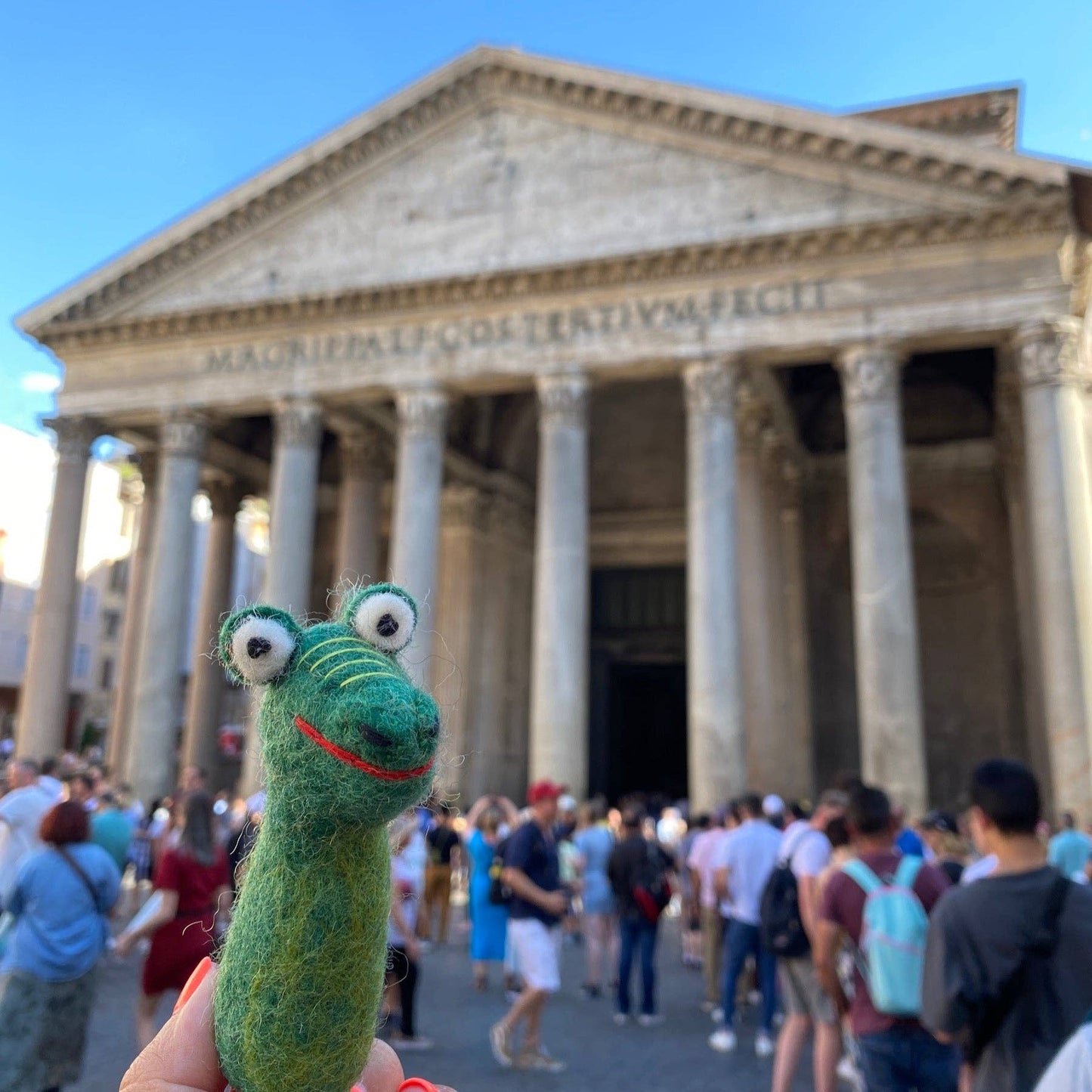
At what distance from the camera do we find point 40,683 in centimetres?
1625

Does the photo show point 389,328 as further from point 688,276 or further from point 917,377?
point 917,377

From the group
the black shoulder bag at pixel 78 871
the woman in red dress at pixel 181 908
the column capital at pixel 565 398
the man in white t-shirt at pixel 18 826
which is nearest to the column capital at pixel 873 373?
the column capital at pixel 565 398

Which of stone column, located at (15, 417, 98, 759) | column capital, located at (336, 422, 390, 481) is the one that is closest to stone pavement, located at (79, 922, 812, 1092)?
stone column, located at (15, 417, 98, 759)

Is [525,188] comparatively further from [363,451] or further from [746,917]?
[746,917]

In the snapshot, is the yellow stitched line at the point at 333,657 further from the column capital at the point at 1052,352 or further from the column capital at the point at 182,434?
the column capital at the point at 182,434

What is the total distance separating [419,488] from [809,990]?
36.4ft

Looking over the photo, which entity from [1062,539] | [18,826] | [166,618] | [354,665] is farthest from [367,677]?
[166,618]

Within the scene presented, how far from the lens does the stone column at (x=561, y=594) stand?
45.0ft

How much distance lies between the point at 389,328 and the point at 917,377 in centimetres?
1083

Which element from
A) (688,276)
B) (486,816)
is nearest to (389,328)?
(688,276)

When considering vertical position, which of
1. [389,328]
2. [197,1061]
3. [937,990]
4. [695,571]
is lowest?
[937,990]

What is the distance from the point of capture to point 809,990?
5.18 meters

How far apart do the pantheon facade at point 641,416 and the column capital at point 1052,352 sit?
4cm

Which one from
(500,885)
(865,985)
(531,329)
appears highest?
(531,329)
